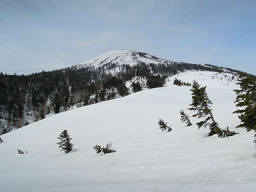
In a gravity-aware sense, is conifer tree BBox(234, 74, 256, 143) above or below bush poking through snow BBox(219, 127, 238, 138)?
above

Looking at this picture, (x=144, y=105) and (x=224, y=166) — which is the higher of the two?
(x=144, y=105)

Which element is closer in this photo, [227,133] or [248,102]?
[248,102]

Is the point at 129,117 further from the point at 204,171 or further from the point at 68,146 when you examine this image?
the point at 204,171

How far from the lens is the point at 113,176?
930cm

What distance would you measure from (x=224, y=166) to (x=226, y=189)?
2937mm

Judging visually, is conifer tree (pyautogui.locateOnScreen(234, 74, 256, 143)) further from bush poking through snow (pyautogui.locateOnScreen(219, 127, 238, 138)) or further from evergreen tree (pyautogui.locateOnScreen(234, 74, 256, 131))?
bush poking through snow (pyautogui.locateOnScreen(219, 127, 238, 138))

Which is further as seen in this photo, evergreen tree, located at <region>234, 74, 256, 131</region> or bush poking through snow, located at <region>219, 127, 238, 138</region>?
bush poking through snow, located at <region>219, 127, 238, 138</region>

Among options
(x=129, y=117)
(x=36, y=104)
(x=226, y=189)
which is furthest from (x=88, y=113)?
(x=36, y=104)

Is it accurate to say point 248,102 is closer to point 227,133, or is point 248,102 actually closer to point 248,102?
point 248,102

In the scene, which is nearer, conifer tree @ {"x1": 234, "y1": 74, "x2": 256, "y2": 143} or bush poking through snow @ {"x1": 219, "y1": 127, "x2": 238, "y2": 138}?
conifer tree @ {"x1": 234, "y1": 74, "x2": 256, "y2": 143}

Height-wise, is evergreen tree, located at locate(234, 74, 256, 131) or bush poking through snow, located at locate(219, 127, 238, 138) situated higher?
evergreen tree, located at locate(234, 74, 256, 131)

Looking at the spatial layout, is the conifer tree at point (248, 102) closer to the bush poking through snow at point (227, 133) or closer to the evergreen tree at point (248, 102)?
the evergreen tree at point (248, 102)

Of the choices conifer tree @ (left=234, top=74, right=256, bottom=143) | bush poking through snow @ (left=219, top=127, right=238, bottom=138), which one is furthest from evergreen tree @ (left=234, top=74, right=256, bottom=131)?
bush poking through snow @ (left=219, top=127, right=238, bottom=138)

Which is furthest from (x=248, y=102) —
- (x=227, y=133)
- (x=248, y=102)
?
(x=227, y=133)
